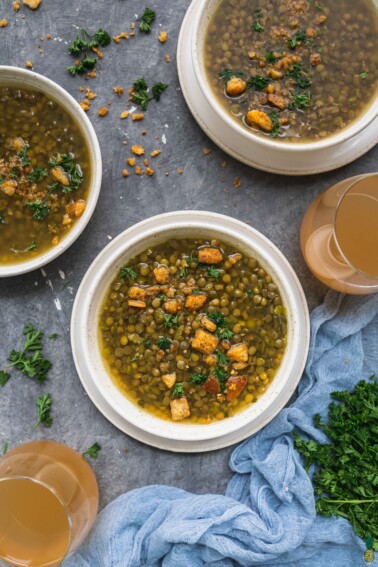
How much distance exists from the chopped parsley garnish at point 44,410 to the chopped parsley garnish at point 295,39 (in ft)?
5.53

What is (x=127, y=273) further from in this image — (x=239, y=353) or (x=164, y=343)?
(x=239, y=353)

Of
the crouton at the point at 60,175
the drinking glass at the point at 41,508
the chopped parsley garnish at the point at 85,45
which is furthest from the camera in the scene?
the chopped parsley garnish at the point at 85,45

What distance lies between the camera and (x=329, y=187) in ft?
8.27

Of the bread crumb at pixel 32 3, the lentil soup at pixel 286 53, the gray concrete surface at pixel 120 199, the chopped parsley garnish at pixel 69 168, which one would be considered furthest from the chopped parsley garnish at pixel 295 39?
the bread crumb at pixel 32 3

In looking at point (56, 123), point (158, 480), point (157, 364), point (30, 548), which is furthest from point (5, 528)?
point (56, 123)

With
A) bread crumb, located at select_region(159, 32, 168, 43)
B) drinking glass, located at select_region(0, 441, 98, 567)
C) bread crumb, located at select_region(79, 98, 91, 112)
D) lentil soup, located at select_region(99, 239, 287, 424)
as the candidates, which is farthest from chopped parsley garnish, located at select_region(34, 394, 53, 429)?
bread crumb, located at select_region(159, 32, 168, 43)

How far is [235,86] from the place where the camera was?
2320 mm

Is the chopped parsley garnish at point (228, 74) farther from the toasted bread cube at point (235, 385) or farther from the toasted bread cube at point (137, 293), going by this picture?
the toasted bread cube at point (235, 385)

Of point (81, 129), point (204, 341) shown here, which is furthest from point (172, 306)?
point (81, 129)

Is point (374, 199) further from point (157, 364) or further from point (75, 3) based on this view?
point (75, 3)

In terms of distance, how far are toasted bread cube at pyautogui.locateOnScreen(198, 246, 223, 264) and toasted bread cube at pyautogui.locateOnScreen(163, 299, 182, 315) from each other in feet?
0.63

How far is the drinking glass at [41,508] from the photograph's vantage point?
2252 millimetres

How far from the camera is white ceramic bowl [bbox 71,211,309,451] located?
7.93 feet

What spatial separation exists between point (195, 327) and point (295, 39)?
1155 millimetres
